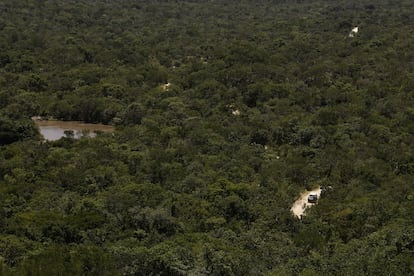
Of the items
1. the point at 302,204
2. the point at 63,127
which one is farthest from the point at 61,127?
the point at 302,204

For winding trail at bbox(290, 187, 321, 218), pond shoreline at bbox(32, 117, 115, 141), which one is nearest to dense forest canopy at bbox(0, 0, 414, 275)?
winding trail at bbox(290, 187, 321, 218)

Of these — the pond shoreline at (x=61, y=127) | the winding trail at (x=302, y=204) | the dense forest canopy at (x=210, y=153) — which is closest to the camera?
the dense forest canopy at (x=210, y=153)

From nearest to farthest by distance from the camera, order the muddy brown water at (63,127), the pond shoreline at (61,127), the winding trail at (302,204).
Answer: the winding trail at (302,204), the pond shoreline at (61,127), the muddy brown water at (63,127)

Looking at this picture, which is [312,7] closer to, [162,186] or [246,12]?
[246,12]

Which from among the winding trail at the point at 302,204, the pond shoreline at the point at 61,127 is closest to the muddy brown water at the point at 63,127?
the pond shoreline at the point at 61,127

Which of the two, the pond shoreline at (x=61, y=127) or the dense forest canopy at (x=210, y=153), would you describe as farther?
the pond shoreline at (x=61, y=127)

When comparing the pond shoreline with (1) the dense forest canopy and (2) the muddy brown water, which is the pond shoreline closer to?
(2) the muddy brown water

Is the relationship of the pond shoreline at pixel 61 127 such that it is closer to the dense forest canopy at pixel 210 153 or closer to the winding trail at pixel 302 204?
the dense forest canopy at pixel 210 153
